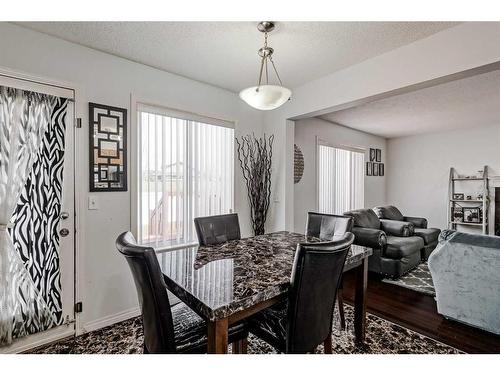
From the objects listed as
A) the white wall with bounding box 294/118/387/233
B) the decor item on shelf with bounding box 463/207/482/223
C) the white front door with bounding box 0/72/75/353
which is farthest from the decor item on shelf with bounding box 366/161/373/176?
the white front door with bounding box 0/72/75/353

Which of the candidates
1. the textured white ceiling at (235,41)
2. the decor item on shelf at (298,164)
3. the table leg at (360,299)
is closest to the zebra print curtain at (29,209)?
the textured white ceiling at (235,41)

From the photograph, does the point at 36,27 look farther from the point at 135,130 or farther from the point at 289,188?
the point at 289,188

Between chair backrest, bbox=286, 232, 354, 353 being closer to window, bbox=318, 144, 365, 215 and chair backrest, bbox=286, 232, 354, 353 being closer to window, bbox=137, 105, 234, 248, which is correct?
window, bbox=137, 105, 234, 248

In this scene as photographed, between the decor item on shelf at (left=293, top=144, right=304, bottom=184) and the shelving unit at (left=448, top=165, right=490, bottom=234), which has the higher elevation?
the decor item on shelf at (left=293, top=144, right=304, bottom=184)

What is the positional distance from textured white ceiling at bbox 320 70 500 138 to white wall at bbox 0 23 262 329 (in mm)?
2926

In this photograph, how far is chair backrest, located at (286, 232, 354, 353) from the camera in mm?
1257

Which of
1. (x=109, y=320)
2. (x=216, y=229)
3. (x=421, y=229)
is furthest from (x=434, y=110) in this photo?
(x=109, y=320)

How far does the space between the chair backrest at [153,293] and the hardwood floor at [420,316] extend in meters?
2.22

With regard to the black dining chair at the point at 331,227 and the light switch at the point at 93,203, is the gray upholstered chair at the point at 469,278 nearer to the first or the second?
the black dining chair at the point at 331,227

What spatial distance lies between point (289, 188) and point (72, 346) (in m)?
2.66

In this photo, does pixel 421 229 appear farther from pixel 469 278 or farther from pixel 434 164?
pixel 469 278

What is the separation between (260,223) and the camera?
3.36 metres

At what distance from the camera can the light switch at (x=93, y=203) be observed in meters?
2.29

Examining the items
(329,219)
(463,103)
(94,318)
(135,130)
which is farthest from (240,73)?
(463,103)
